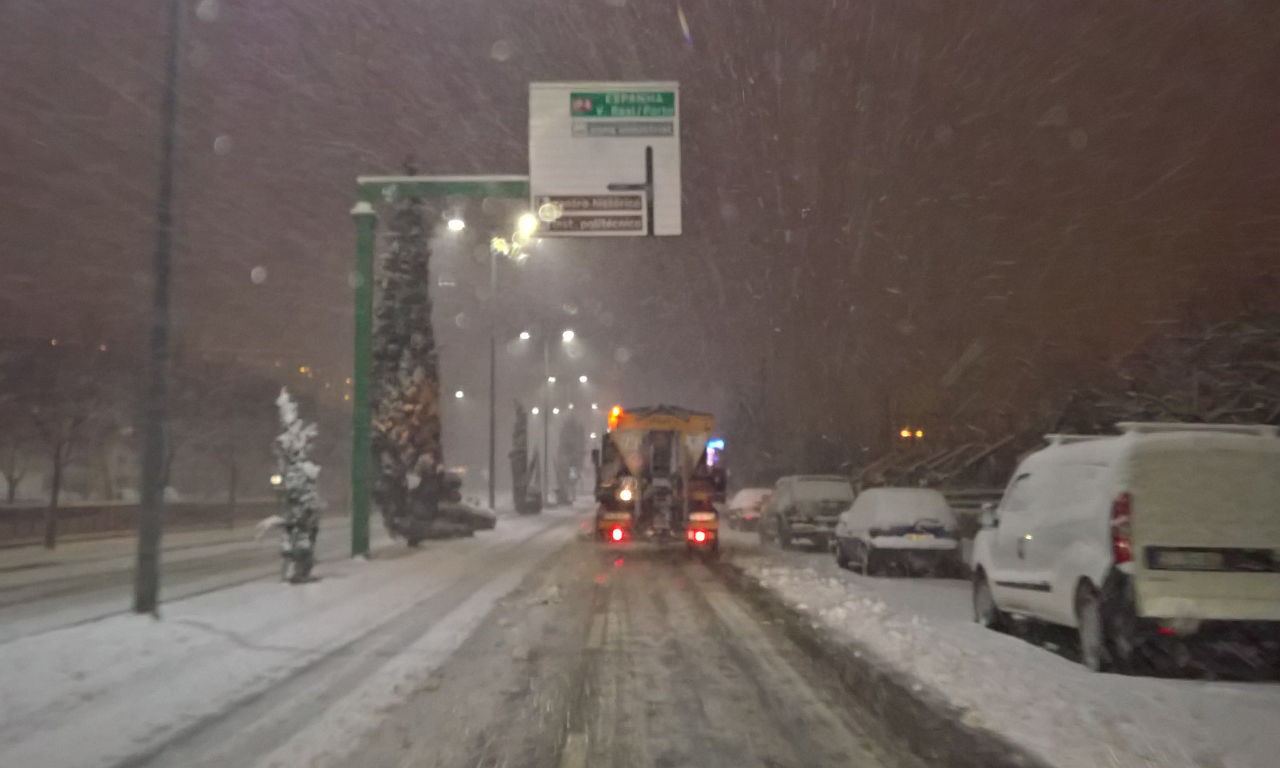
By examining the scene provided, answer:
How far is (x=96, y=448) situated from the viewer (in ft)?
152

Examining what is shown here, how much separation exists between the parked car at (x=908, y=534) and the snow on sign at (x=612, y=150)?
6943 mm

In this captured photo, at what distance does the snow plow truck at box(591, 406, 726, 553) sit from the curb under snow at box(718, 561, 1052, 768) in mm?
13614

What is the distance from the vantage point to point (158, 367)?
13.6m

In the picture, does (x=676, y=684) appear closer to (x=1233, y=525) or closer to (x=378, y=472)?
(x=1233, y=525)

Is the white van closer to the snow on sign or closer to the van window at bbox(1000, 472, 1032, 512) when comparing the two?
the van window at bbox(1000, 472, 1032, 512)

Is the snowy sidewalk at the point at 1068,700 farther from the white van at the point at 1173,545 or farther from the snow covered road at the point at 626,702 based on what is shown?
the snow covered road at the point at 626,702

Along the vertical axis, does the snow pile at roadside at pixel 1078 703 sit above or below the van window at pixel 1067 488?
below

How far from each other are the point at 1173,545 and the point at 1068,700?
1935 mm

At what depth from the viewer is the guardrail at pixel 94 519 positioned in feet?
123

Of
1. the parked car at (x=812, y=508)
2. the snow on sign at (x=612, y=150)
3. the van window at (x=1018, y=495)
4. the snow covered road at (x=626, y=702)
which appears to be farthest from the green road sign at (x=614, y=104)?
the parked car at (x=812, y=508)

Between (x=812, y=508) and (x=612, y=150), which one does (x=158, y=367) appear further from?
(x=812, y=508)

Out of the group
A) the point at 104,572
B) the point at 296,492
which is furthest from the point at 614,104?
the point at 104,572

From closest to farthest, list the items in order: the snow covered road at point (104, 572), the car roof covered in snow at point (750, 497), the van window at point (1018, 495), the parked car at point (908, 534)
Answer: the van window at point (1018, 495) < the snow covered road at point (104, 572) < the parked car at point (908, 534) < the car roof covered in snow at point (750, 497)

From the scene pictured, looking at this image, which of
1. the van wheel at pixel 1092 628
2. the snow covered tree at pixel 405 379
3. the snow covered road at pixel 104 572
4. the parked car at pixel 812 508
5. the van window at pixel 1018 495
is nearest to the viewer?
the van wheel at pixel 1092 628
